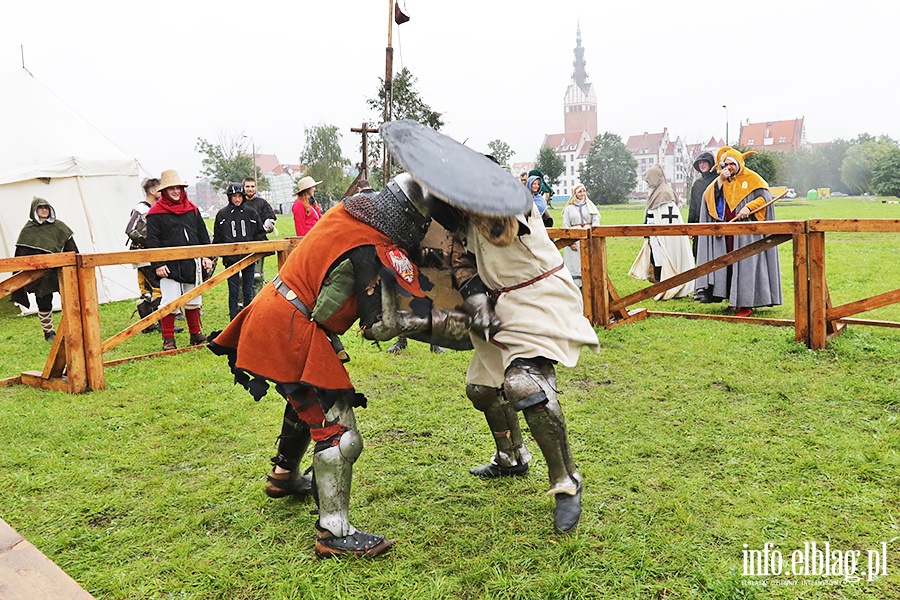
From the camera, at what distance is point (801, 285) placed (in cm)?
550

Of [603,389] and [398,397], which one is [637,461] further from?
[398,397]

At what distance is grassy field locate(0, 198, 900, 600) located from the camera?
8.57 feet

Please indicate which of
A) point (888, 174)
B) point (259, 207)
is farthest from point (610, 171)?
point (259, 207)

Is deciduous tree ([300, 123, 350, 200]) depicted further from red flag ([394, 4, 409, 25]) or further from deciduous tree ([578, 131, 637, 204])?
red flag ([394, 4, 409, 25])

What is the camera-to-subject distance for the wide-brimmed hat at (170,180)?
6.74 metres

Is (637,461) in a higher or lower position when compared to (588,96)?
lower

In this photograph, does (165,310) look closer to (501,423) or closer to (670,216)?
(501,423)

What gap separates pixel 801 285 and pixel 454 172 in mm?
4097

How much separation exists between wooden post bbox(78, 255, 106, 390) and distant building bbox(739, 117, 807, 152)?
88769 mm

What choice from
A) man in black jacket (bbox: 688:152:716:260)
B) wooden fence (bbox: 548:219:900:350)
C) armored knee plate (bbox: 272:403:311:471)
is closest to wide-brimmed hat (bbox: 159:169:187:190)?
wooden fence (bbox: 548:219:900:350)

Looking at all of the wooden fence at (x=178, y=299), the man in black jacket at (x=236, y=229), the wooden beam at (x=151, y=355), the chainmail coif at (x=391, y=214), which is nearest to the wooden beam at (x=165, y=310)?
the wooden fence at (x=178, y=299)

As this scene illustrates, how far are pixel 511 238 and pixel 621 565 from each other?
127 cm

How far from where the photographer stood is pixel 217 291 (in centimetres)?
1082

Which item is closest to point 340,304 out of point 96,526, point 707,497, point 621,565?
point 621,565
